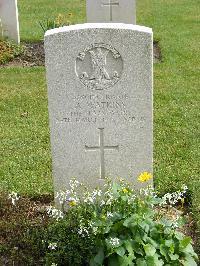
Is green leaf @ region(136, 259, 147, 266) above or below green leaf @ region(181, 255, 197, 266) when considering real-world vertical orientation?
above

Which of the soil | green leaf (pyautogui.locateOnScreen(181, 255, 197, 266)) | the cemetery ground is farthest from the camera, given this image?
the soil

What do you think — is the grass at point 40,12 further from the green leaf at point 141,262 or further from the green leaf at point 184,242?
the green leaf at point 141,262

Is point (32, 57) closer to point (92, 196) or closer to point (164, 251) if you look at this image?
point (92, 196)

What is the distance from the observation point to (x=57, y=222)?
4680 millimetres

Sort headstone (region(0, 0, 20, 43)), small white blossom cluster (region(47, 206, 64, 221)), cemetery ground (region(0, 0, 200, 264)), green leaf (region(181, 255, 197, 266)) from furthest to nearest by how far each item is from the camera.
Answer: headstone (region(0, 0, 20, 43)), cemetery ground (region(0, 0, 200, 264)), small white blossom cluster (region(47, 206, 64, 221)), green leaf (region(181, 255, 197, 266))

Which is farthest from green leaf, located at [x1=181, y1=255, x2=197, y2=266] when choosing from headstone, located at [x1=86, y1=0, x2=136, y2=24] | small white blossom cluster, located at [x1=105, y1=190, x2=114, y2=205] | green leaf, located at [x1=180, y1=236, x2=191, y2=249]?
headstone, located at [x1=86, y1=0, x2=136, y2=24]

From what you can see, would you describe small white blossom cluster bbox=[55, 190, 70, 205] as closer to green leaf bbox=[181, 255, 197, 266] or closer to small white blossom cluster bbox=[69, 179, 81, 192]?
small white blossom cluster bbox=[69, 179, 81, 192]

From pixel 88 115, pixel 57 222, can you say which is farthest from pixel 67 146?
pixel 57 222

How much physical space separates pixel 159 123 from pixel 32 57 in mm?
3775

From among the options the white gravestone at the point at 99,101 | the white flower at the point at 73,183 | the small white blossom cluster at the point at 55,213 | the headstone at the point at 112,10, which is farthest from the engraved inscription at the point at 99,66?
the headstone at the point at 112,10

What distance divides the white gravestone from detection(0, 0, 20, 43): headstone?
6368 millimetres

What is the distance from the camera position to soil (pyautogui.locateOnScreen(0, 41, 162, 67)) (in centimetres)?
1035

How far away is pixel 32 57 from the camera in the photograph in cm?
1065

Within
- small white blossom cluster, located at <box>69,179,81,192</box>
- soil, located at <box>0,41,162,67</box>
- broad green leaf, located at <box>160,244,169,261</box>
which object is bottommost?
broad green leaf, located at <box>160,244,169,261</box>
